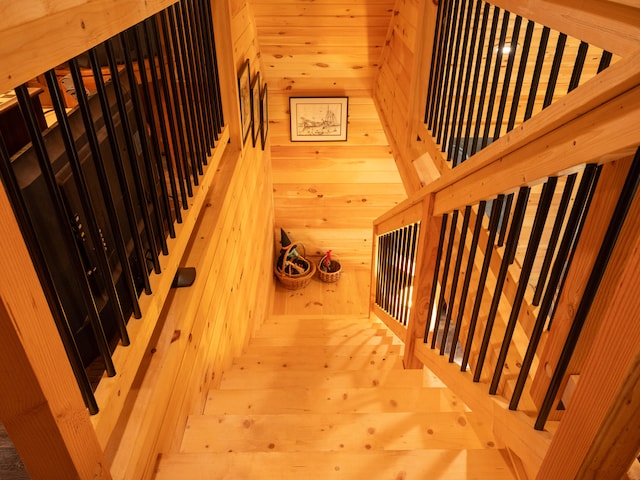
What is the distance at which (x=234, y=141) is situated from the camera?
2.95 m

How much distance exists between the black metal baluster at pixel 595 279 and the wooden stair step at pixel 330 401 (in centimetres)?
103

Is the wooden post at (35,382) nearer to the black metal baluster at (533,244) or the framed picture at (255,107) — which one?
the black metal baluster at (533,244)

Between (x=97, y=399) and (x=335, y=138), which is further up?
(x=97, y=399)

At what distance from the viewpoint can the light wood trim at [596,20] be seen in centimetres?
103

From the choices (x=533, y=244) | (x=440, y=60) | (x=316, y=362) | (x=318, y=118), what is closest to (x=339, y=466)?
(x=533, y=244)

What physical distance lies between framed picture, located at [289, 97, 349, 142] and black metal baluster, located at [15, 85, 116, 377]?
4241 millimetres

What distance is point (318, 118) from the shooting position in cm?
514

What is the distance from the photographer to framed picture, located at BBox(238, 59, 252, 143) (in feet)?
9.93

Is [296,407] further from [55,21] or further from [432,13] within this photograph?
[432,13]

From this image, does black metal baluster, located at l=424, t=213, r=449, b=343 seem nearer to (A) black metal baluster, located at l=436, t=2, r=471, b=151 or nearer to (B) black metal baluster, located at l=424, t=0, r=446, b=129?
(A) black metal baluster, located at l=436, t=2, r=471, b=151

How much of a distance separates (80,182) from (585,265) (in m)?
1.16

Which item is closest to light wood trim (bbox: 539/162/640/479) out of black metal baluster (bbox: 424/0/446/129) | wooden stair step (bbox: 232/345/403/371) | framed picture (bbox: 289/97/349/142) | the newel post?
the newel post

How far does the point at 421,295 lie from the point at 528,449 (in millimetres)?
1090

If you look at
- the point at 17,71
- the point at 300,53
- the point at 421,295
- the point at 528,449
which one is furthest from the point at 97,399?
the point at 300,53
